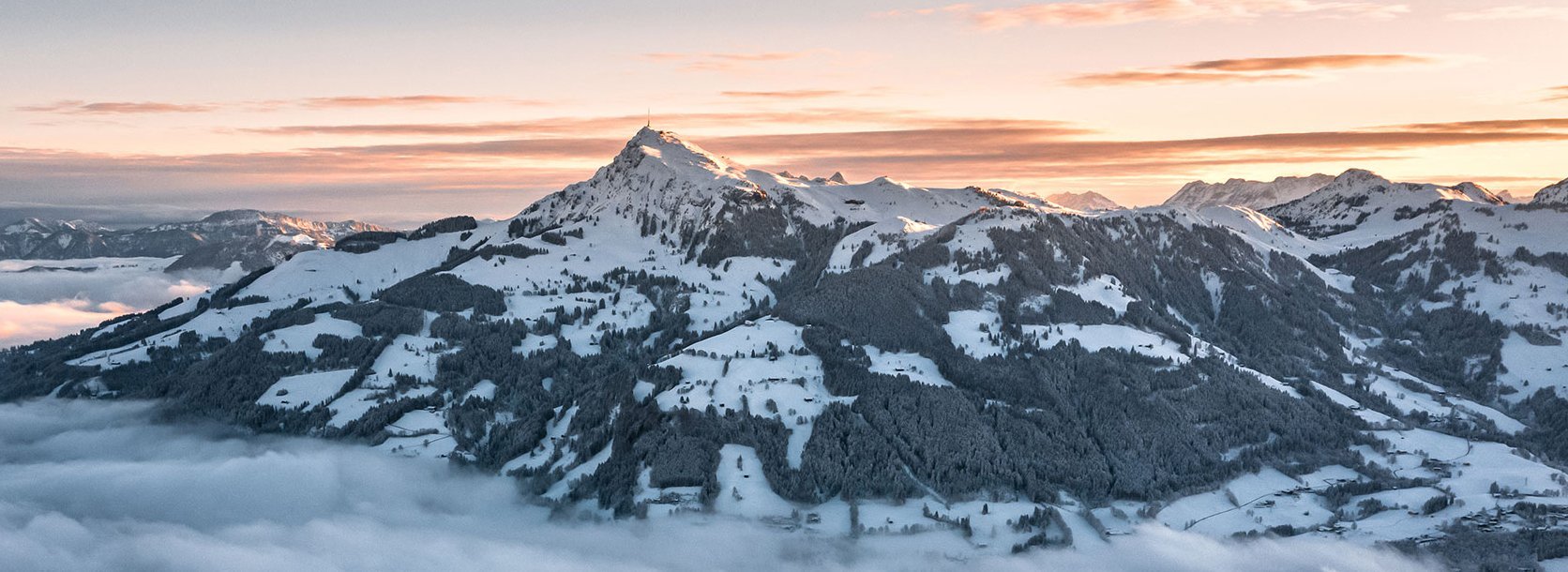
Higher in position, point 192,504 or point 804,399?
point 804,399

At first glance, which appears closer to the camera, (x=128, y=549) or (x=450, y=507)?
(x=128, y=549)

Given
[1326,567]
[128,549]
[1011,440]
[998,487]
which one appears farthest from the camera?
[1011,440]

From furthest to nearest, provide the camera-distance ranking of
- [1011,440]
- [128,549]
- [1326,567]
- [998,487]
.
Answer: [1011,440] < [998,487] < [128,549] < [1326,567]

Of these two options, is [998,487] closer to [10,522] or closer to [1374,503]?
[1374,503]

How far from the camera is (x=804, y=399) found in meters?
200

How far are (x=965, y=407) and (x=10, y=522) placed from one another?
151 m

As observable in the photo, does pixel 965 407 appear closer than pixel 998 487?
No

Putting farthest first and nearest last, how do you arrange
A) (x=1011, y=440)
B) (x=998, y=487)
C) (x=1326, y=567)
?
(x=1011, y=440), (x=998, y=487), (x=1326, y=567)

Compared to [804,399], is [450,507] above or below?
below

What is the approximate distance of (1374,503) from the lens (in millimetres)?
171250

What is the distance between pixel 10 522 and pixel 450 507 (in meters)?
64.4

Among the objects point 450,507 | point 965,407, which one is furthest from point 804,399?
point 450,507

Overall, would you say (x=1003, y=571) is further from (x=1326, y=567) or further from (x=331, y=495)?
(x=331, y=495)

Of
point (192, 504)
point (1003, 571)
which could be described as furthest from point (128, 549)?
point (1003, 571)
